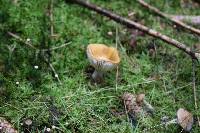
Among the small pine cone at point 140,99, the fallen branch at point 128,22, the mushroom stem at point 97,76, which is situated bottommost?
the small pine cone at point 140,99

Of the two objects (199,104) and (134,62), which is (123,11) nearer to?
(134,62)

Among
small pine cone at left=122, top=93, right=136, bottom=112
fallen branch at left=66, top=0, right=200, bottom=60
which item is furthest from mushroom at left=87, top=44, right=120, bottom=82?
fallen branch at left=66, top=0, right=200, bottom=60

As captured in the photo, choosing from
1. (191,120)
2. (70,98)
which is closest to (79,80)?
(70,98)

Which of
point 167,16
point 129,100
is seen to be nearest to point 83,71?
point 129,100

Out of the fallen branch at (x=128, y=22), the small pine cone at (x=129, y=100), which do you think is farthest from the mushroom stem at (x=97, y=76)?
the fallen branch at (x=128, y=22)

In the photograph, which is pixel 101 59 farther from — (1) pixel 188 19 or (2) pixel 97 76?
(1) pixel 188 19

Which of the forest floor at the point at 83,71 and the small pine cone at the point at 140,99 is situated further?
the small pine cone at the point at 140,99

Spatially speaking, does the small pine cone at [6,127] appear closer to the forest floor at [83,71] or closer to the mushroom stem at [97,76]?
the forest floor at [83,71]

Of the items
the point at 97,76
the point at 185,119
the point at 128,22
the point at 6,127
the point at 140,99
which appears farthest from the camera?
the point at 128,22
